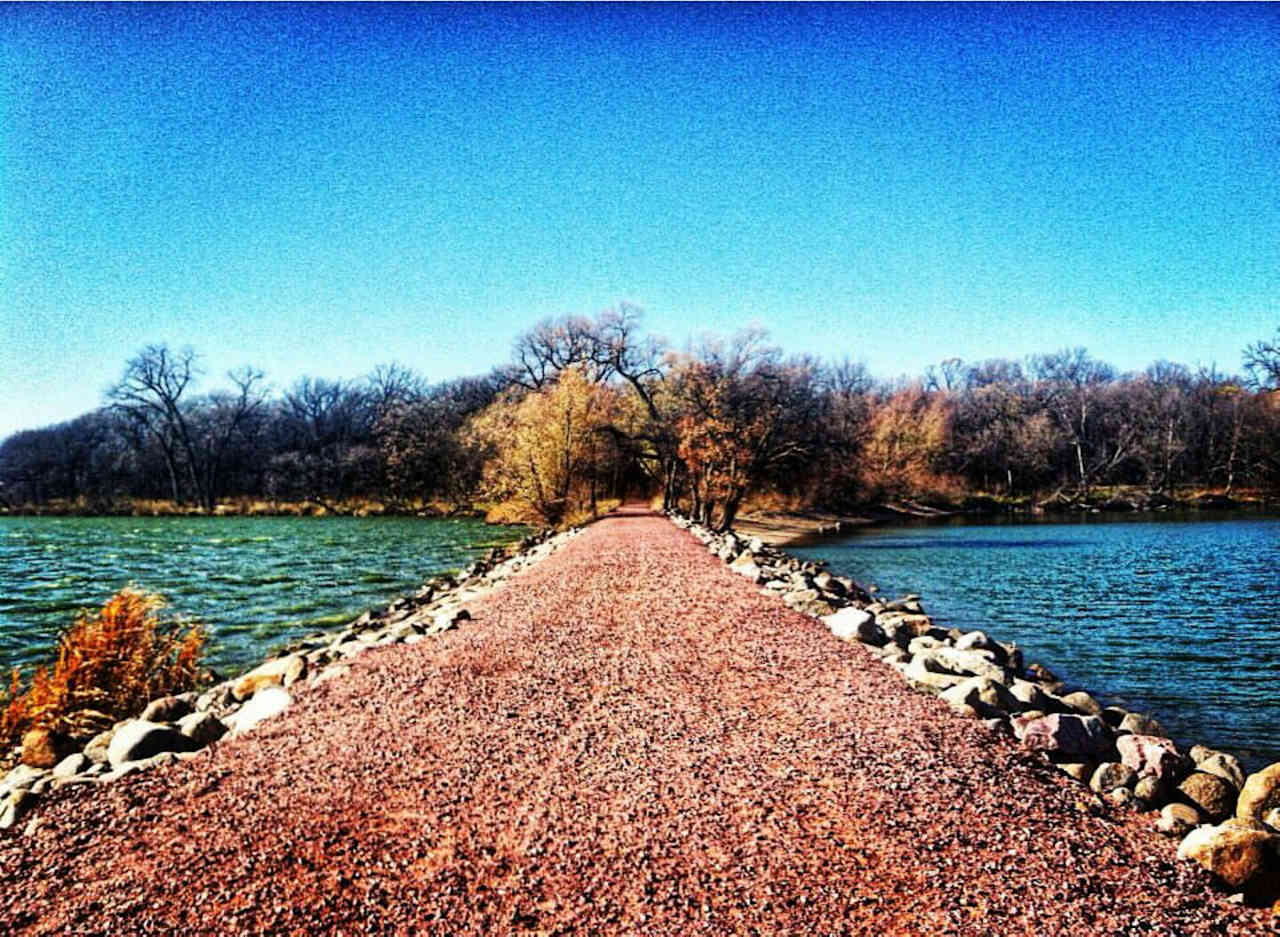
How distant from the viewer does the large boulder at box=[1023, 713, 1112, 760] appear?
5344 mm

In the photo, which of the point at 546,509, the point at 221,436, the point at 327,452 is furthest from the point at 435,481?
the point at 546,509

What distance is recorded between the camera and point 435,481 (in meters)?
49.5

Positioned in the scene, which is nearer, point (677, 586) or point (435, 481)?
point (677, 586)

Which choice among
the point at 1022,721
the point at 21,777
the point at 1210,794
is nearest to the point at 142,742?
the point at 21,777

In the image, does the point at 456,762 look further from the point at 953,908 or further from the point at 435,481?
the point at 435,481

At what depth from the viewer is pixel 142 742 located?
5.13 metres

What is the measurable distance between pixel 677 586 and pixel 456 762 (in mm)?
6526

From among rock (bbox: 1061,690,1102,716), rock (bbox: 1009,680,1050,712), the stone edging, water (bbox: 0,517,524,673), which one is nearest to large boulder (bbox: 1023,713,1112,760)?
the stone edging

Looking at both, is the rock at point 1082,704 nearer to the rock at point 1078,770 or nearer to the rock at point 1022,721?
the rock at point 1022,721

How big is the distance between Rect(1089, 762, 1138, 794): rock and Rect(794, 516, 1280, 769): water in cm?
254

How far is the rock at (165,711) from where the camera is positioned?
601cm

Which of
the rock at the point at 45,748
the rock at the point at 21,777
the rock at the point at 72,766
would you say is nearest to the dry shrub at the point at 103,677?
the rock at the point at 45,748

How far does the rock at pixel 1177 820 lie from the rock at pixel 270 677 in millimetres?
6584

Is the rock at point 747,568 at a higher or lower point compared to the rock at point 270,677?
higher
